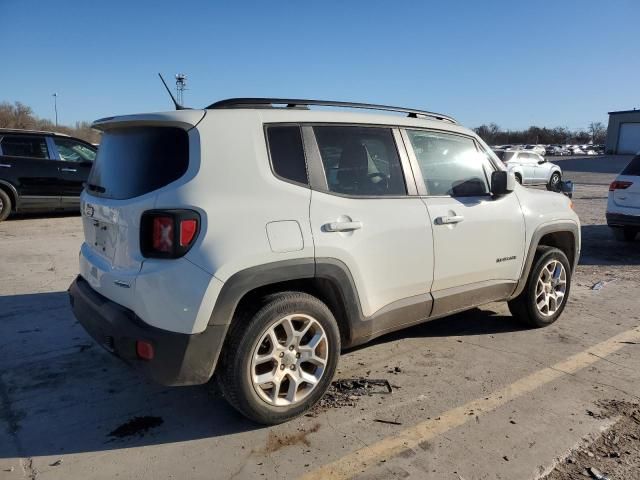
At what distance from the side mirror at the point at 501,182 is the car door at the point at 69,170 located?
28.7ft

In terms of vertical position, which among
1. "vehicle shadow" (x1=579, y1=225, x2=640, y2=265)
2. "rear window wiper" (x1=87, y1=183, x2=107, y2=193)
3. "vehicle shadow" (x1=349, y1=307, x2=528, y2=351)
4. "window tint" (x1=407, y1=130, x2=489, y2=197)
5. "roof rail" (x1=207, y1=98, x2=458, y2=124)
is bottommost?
"vehicle shadow" (x1=579, y1=225, x2=640, y2=265)

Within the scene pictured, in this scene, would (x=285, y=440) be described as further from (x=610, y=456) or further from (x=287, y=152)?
(x=610, y=456)

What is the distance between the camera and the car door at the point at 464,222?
3.92 m

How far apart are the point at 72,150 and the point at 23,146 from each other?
0.92 meters

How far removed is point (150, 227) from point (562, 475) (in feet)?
8.16

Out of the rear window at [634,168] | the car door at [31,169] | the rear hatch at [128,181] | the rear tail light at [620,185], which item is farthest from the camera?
the car door at [31,169]

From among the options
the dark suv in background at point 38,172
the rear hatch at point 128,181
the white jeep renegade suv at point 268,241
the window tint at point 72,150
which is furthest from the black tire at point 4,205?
the rear hatch at point 128,181

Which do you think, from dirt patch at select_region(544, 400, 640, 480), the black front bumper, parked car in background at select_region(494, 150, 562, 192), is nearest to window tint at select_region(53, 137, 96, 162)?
the black front bumper

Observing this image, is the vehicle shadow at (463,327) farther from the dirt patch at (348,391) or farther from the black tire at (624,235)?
the black tire at (624,235)

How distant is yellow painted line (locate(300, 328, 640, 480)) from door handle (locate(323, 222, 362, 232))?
1.24 m

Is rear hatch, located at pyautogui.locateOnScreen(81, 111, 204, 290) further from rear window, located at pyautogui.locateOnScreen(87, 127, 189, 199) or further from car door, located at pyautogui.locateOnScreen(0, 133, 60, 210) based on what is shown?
car door, located at pyautogui.locateOnScreen(0, 133, 60, 210)

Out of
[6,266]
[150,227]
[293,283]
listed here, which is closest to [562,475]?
[293,283]

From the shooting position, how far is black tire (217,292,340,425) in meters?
2.94

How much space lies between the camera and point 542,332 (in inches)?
192
